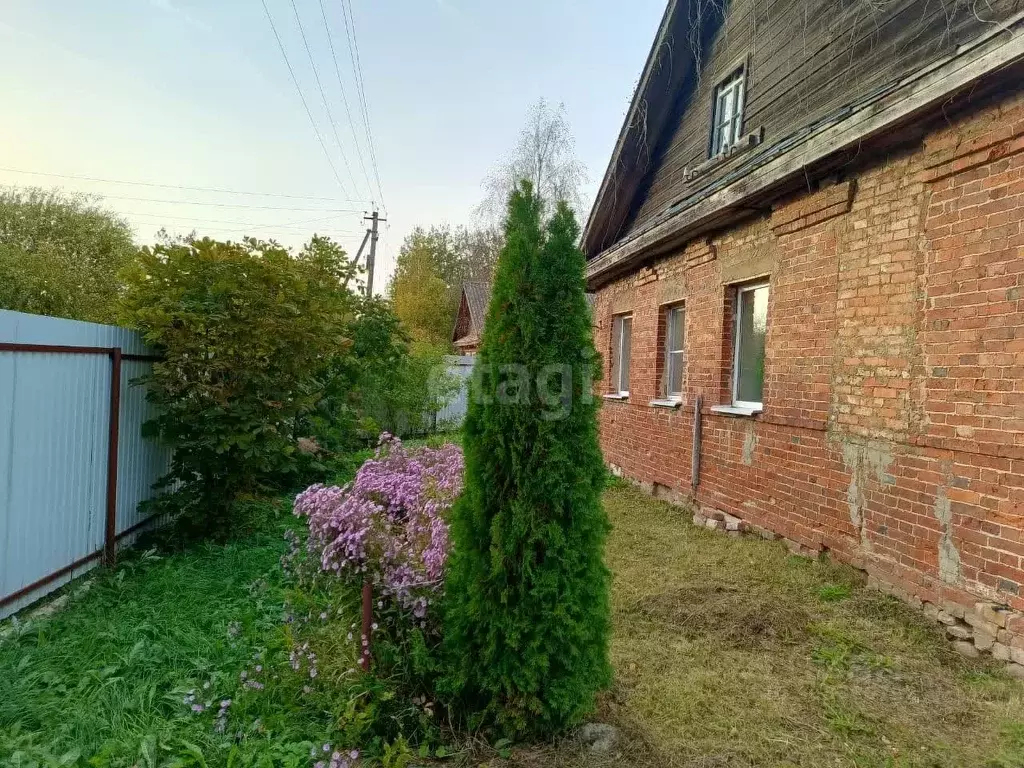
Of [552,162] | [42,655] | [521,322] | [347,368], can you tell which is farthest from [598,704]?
[552,162]

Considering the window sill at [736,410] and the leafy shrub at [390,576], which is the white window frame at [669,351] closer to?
the window sill at [736,410]

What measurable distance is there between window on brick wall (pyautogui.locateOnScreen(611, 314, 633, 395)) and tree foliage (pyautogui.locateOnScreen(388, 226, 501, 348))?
71.5ft

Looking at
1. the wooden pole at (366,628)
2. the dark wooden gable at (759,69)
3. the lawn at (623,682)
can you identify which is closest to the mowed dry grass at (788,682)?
the lawn at (623,682)

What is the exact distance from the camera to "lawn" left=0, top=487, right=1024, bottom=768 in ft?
7.56

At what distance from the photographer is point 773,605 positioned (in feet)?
12.8

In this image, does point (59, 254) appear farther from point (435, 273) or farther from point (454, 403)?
point (435, 273)

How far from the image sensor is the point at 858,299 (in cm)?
437

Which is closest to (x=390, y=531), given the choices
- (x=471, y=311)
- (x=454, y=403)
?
(x=454, y=403)

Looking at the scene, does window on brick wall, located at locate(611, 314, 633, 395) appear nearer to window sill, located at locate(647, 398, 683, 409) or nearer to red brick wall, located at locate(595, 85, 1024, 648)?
window sill, located at locate(647, 398, 683, 409)

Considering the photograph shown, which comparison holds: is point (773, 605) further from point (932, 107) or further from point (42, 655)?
point (42, 655)

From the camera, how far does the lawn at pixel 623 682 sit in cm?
230

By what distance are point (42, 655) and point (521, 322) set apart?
9.26 ft

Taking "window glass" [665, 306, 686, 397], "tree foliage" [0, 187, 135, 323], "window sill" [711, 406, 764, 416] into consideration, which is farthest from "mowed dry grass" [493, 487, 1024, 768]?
"tree foliage" [0, 187, 135, 323]

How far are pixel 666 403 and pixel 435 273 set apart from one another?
3187 centimetres
